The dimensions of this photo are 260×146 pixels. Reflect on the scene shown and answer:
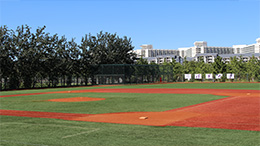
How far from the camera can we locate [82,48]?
2869 inches

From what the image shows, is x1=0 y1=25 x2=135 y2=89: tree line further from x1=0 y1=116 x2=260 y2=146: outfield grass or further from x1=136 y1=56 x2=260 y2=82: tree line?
x1=0 y1=116 x2=260 y2=146: outfield grass

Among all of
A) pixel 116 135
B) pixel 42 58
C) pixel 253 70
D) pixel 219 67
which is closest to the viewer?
pixel 116 135

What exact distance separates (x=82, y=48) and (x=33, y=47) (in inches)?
682

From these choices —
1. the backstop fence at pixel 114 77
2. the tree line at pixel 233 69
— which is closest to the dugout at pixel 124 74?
the backstop fence at pixel 114 77

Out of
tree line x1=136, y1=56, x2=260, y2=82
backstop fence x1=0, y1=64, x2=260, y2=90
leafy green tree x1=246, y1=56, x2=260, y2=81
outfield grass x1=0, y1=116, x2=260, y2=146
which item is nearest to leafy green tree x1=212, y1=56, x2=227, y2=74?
tree line x1=136, y1=56, x2=260, y2=82

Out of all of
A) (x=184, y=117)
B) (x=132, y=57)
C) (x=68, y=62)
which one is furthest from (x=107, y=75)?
(x=184, y=117)

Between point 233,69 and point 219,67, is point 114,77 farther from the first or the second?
point 233,69

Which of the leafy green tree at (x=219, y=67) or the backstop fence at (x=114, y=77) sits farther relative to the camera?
the leafy green tree at (x=219, y=67)

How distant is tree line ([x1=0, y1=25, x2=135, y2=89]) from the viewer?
52.7 metres

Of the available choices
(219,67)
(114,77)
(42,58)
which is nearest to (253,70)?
(219,67)

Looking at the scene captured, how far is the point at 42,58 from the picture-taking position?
186ft

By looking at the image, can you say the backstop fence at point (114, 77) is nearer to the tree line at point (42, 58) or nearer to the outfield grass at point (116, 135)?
the tree line at point (42, 58)

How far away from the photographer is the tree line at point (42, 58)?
5272cm

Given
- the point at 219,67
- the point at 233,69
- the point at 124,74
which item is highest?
the point at 219,67
